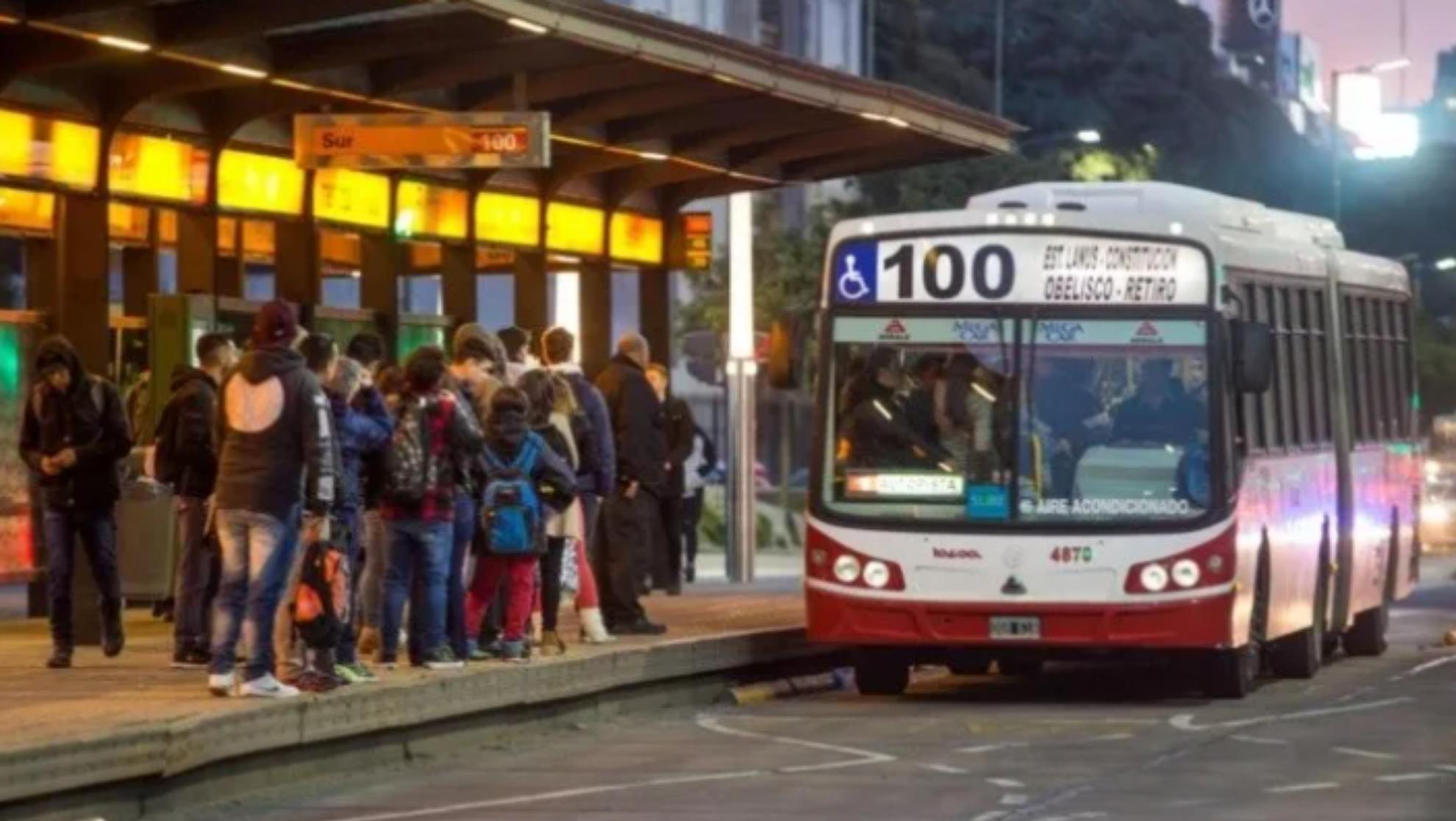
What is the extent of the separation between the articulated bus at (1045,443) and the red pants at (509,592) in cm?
221

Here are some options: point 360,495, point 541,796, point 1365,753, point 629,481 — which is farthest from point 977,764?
point 629,481

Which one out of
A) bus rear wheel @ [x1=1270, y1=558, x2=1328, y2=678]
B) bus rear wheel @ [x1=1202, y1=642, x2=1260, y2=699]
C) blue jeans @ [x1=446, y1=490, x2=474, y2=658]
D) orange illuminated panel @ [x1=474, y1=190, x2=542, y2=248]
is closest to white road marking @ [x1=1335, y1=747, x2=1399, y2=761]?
bus rear wheel @ [x1=1202, y1=642, x2=1260, y2=699]

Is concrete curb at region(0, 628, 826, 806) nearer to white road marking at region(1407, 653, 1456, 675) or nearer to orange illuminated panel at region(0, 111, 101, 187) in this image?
orange illuminated panel at region(0, 111, 101, 187)

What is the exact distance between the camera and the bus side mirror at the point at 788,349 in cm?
2177

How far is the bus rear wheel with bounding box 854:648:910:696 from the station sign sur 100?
6.99ft

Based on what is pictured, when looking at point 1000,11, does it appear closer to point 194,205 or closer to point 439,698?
point 194,205

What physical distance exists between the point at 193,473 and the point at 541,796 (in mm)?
4066

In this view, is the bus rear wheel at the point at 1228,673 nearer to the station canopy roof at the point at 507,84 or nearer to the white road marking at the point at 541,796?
the station canopy roof at the point at 507,84

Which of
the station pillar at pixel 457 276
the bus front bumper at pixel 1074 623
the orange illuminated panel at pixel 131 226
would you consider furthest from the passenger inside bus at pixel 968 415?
the station pillar at pixel 457 276

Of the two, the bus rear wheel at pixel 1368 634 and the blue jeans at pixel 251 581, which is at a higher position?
the blue jeans at pixel 251 581

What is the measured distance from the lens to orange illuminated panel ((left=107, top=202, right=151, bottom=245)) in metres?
25.3

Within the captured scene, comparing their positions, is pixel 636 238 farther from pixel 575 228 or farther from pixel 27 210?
pixel 27 210

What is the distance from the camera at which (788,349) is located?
71.5ft

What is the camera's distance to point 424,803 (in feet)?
51.2
